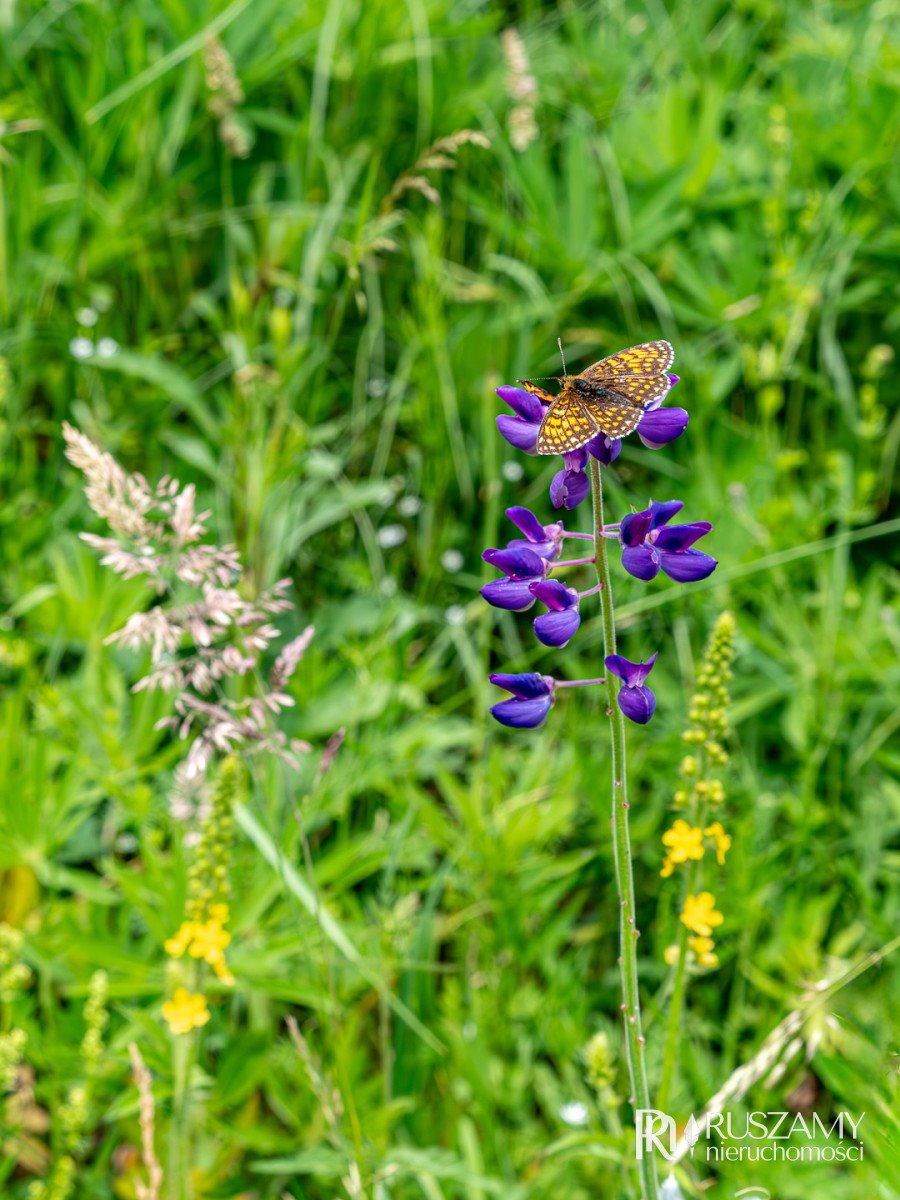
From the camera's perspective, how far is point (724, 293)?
10.5 ft

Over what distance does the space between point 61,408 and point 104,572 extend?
61cm

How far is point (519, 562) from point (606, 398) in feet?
0.63

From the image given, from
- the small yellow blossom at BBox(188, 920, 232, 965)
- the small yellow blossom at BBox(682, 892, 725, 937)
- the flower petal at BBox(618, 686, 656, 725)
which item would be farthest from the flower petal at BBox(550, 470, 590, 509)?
the small yellow blossom at BBox(188, 920, 232, 965)

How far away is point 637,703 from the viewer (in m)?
1.23

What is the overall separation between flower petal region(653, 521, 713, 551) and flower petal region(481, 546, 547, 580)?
13 cm

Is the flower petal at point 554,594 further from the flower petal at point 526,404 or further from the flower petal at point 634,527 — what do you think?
the flower petal at point 526,404

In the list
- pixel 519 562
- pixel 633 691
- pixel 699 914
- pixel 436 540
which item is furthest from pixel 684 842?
pixel 436 540

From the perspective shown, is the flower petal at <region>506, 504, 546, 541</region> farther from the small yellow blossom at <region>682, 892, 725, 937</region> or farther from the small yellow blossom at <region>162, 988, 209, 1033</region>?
the small yellow blossom at <region>162, 988, 209, 1033</region>

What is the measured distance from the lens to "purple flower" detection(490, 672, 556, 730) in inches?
50.9

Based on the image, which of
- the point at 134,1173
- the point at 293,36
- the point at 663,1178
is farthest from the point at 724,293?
the point at 134,1173

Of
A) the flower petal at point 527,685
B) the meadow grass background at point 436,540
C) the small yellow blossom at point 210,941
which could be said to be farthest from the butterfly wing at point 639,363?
the small yellow blossom at point 210,941

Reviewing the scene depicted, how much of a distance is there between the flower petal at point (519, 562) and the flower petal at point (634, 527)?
9 centimetres

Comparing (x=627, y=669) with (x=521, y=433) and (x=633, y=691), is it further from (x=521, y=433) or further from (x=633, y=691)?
(x=521, y=433)

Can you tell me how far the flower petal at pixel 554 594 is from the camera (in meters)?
1.27
